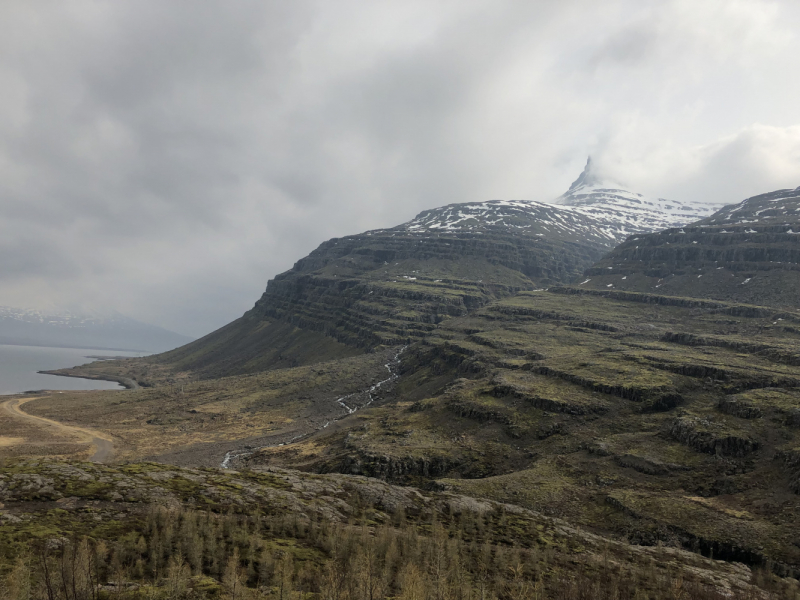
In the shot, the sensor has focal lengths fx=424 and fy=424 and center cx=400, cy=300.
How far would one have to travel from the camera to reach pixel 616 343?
149000 mm

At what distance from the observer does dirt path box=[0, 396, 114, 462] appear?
104 meters

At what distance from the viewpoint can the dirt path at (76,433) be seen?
343 ft

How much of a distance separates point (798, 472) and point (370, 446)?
67891 mm

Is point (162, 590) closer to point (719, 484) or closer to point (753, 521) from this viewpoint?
point (753, 521)

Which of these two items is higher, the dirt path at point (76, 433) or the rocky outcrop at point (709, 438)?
the rocky outcrop at point (709, 438)

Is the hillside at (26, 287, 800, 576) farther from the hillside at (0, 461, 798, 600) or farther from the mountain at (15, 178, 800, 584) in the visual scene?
the hillside at (0, 461, 798, 600)

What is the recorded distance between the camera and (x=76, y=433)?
12131cm

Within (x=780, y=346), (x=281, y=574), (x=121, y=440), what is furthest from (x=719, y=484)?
(x=121, y=440)

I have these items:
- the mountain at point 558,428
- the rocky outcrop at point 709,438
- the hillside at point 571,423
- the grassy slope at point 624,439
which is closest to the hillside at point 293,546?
the mountain at point 558,428

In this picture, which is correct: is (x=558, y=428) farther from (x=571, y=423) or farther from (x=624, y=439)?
(x=624, y=439)

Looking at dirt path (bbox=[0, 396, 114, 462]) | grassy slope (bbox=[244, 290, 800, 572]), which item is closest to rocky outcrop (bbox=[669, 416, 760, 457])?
grassy slope (bbox=[244, 290, 800, 572])

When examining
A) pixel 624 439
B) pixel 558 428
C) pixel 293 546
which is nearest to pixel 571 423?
pixel 558 428

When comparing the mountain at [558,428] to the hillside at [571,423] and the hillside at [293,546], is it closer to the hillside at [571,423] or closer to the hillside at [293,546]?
the hillside at [571,423]

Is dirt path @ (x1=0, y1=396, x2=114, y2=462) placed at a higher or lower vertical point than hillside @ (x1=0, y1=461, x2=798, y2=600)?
lower
